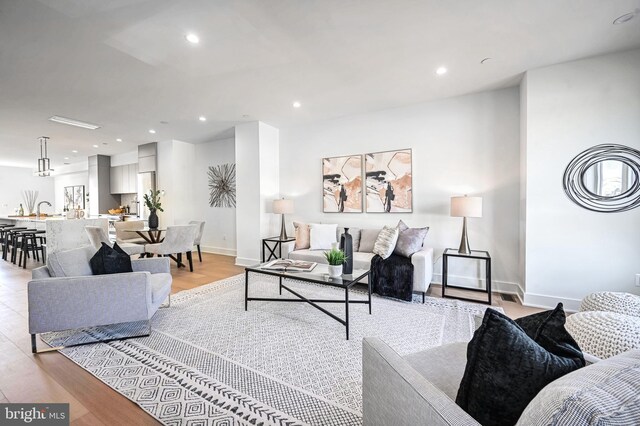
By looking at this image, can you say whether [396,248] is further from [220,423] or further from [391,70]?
[220,423]

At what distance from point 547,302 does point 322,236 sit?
2.89m

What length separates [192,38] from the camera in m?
2.39

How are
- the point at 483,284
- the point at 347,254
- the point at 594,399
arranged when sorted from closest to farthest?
the point at 594,399, the point at 347,254, the point at 483,284

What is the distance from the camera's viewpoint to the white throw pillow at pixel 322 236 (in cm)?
418

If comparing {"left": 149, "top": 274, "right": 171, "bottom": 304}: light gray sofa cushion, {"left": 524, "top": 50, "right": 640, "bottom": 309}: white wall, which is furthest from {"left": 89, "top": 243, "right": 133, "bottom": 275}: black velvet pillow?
{"left": 524, "top": 50, "right": 640, "bottom": 309}: white wall

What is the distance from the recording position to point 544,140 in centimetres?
301

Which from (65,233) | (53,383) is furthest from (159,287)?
(65,233)

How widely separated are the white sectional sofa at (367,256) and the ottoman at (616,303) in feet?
5.42

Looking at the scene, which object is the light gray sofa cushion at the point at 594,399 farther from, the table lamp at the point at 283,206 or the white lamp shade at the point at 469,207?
the table lamp at the point at 283,206

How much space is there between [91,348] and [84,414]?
2.85ft

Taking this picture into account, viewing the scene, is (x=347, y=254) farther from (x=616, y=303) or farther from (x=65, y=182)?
(x=65, y=182)

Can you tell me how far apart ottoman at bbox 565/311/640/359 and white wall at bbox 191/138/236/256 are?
5817 mm

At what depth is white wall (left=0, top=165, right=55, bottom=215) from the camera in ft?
31.7

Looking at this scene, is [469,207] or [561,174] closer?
[561,174]
